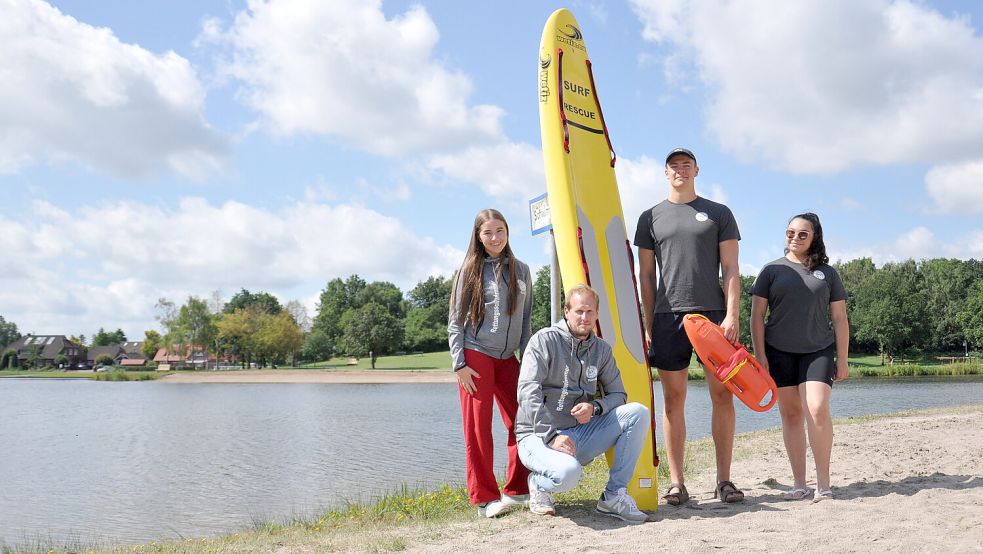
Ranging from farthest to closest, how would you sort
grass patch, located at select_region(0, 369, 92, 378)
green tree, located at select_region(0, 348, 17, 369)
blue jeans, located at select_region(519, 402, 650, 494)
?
green tree, located at select_region(0, 348, 17, 369) → grass patch, located at select_region(0, 369, 92, 378) → blue jeans, located at select_region(519, 402, 650, 494)

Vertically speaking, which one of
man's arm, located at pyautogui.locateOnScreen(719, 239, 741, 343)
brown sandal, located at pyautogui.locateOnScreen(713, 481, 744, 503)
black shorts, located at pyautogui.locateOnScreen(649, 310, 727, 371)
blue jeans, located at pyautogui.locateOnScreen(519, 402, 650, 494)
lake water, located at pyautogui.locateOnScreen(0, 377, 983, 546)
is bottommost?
lake water, located at pyautogui.locateOnScreen(0, 377, 983, 546)

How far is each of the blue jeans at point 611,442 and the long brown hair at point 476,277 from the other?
0.80 m

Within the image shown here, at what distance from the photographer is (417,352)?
69.9 metres

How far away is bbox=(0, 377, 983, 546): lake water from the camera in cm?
760

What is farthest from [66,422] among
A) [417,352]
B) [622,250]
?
[417,352]

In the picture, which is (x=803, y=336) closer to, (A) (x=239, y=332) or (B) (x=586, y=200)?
(B) (x=586, y=200)

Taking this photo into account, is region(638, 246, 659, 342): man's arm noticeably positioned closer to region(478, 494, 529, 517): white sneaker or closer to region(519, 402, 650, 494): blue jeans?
region(519, 402, 650, 494): blue jeans

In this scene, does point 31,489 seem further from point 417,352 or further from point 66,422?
point 417,352

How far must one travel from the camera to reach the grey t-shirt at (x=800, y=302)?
13.8 ft

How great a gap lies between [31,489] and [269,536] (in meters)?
7.68

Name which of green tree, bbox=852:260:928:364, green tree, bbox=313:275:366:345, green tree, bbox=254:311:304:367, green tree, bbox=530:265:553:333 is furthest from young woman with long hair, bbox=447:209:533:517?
green tree, bbox=313:275:366:345

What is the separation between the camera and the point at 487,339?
4105 millimetres

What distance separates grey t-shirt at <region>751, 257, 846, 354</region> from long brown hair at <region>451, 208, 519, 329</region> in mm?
1478

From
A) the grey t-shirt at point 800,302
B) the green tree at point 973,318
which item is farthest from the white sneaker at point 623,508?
the green tree at point 973,318
